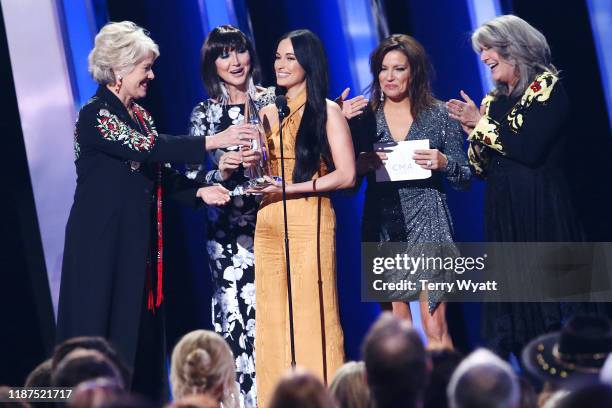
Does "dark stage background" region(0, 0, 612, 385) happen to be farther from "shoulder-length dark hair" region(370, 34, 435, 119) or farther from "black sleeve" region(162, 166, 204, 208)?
"black sleeve" region(162, 166, 204, 208)

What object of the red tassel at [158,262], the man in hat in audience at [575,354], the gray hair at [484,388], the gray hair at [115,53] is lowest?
the man in hat in audience at [575,354]

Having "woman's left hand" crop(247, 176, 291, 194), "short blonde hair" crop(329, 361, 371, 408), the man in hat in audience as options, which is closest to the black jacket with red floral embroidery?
"woman's left hand" crop(247, 176, 291, 194)

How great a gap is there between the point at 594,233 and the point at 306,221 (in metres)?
1.70

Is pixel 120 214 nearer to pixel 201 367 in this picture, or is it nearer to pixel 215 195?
pixel 215 195

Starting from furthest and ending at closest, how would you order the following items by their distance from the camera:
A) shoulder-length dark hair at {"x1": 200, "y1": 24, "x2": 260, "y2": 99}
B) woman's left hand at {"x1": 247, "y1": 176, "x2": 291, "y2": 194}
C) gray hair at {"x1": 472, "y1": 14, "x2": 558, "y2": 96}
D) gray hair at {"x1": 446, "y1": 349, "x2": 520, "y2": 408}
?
shoulder-length dark hair at {"x1": 200, "y1": 24, "x2": 260, "y2": 99} → gray hair at {"x1": 472, "y1": 14, "x2": 558, "y2": 96} → woman's left hand at {"x1": 247, "y1": 176, "x2": 291, "y2": 194} → gray hair at {"x1": 446, "y1": 349, "x2": 520, "y2": 408}

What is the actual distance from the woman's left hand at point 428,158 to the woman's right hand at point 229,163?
2.80 ft

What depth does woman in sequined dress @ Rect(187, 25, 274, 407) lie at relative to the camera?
18.0 feet

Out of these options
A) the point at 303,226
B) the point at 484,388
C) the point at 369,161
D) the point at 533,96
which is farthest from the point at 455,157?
the point at 484,388

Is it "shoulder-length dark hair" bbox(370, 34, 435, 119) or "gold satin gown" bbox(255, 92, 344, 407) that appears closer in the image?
"gold satin gown" bbox(255, 92, 344, 407)

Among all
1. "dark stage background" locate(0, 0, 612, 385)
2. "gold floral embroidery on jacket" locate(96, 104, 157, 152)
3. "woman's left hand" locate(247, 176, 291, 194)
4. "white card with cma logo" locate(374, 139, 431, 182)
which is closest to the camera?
"woman's left hand" locate(247, 176, 291, 194)

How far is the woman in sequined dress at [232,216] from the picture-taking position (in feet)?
18.0

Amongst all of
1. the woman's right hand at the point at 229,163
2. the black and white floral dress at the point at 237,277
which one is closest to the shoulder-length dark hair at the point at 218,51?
the black and white floral dress at the point at 237,277

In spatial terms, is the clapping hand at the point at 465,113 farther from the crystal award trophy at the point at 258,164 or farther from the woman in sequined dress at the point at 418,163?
the crystal award trophy at the point at 258,164

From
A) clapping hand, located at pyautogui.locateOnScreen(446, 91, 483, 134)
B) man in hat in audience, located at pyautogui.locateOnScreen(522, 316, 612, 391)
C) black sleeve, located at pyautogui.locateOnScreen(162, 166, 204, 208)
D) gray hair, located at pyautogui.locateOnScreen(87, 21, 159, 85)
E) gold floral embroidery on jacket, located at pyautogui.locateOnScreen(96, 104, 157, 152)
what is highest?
gray hair, located at pyautogui.locateOnScreen(87, 21, 159, 85)
